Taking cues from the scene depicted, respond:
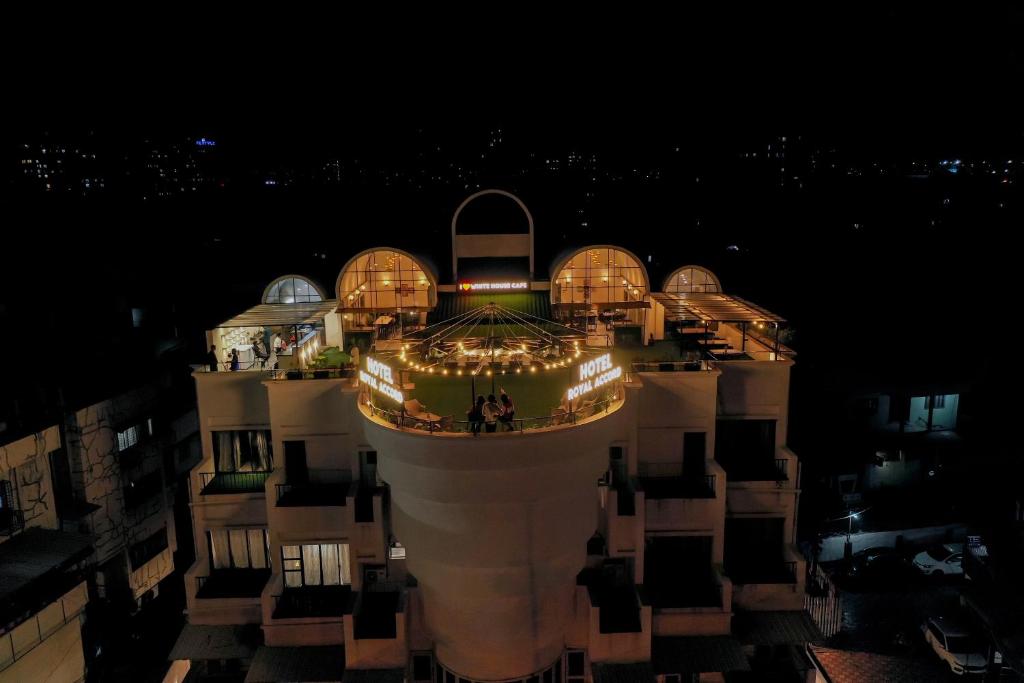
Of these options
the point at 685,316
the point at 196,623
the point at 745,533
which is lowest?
the point at 196,623

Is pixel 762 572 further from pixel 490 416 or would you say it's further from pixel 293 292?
pixel 293 292

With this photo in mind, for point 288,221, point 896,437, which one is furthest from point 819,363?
point 288,221

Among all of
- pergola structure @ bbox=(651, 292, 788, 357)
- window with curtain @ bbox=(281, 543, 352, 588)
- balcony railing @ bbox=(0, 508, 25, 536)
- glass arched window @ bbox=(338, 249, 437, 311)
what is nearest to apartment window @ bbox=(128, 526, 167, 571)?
balcony railing @ bbox=(0, 508, 25, 536)

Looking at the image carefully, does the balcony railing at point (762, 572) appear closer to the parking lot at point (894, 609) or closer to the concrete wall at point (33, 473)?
the parking lot at point (894, 609)

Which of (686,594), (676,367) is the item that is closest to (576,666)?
(686,594)

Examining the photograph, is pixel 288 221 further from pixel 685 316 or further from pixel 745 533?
pixel 745 533

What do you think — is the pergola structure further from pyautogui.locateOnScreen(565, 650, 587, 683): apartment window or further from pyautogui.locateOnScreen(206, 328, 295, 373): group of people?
pyautogui.locateOnScreen(206, 328, 295, 373): group of people

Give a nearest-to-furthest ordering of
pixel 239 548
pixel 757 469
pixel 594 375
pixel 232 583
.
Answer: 1. pixel 594 375
2. pixel 232 583
3. pixel 239 548
4. pixel 757 469
